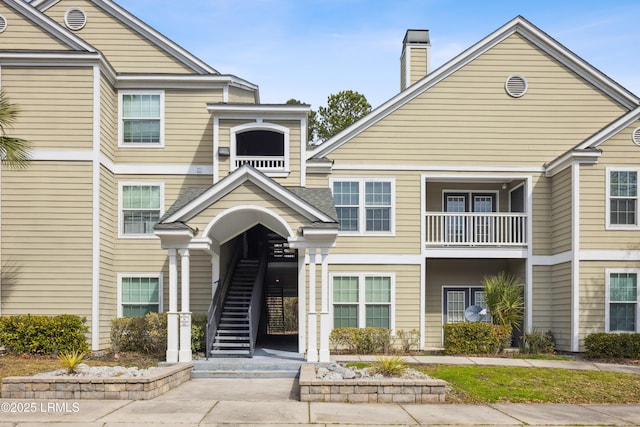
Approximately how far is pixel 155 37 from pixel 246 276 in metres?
7.53

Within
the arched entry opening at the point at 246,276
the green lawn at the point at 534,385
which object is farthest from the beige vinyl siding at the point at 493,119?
the green lawn at the point at 534,385

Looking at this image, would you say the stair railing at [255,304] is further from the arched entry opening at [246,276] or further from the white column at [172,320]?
the white column at [172,320]

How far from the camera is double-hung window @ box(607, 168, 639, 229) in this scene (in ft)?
63.4

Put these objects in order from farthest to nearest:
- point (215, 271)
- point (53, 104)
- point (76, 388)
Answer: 1. point (53, 104)
2. point (215, 271)
3. point (76, 388)

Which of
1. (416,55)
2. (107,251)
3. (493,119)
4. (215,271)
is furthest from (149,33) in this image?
(493,119)

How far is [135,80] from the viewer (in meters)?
20.2

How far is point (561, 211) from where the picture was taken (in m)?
19.9

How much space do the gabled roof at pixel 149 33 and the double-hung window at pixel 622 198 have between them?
11737 millimetres

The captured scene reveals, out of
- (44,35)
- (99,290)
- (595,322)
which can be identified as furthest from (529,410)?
(44,35)

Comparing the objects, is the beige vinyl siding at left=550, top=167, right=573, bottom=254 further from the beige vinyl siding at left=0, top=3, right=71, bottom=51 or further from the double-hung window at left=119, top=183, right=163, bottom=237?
the beige vinyl siding at left=0, top=3, right=71, bottom=51

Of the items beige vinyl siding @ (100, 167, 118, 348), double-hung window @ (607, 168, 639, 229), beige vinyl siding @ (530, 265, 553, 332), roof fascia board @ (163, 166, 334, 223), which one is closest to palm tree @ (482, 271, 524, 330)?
beige vinyl siding @ (530, 265, 553, 332)

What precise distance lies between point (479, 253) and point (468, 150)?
9.98ft

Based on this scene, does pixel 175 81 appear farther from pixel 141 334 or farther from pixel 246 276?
pixel 141 334

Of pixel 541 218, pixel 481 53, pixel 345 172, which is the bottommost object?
pixel 541 218
